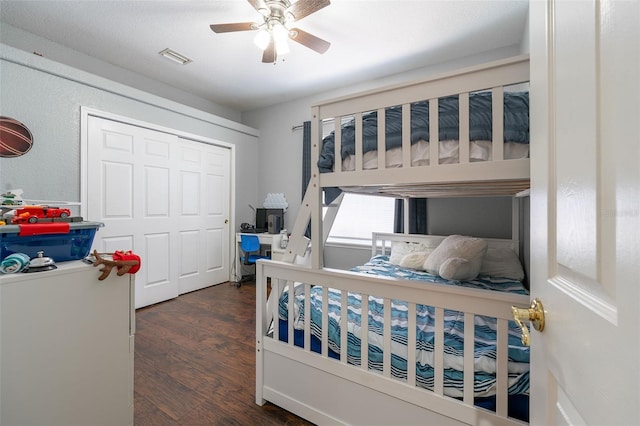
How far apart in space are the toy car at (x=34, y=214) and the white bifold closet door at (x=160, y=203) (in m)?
1.96

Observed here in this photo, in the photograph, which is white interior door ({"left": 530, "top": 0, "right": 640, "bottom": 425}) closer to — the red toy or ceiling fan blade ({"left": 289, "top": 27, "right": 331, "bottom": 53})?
the red toy

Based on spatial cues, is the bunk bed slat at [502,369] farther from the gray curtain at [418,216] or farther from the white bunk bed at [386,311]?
the gray curtain at [418,216]

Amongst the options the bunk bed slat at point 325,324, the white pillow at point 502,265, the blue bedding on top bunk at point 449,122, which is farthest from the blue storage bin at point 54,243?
the white pillow at point 502,265

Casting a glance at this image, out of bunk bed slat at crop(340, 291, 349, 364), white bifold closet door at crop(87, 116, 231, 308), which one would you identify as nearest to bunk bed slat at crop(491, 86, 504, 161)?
bunk bed slat at crop(340, 291, 349, 364)

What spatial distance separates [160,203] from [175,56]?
1586 millimetres

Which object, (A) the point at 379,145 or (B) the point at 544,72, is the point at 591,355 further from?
(A) the point at 379,145

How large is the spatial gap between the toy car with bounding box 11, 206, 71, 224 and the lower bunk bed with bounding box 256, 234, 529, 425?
2.97 feet

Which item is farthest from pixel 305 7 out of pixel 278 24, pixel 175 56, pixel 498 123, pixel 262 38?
pixel 175 56

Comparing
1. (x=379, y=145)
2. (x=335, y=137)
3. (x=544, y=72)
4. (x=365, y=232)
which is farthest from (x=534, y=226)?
(x=365, y=232)

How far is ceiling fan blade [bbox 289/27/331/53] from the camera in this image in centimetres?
211

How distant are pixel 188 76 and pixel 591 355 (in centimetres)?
405

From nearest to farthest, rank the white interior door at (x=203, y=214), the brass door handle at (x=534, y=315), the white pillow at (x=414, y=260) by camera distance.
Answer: the brass door handle at (x=534, y=315)
the white pillow at (x=414, y=260)
the white interior door at (x=203, y=214)

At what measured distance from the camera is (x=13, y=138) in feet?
7.39

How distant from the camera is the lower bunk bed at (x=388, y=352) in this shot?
105 cm
